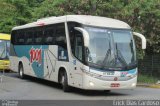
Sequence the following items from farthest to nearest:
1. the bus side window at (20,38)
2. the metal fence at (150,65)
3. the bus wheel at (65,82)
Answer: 1. the metal fence at (150,65)
2. the bus side window at (20,38)
3. the bus wheel at (65,82)

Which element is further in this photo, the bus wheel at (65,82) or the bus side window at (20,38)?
the bus side window at (20,38)

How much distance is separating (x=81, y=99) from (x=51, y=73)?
5.31 m

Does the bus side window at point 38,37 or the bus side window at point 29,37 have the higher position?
the bus side window at point 38,37

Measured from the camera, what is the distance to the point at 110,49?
18.5m

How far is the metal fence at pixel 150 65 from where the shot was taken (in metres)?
31.8

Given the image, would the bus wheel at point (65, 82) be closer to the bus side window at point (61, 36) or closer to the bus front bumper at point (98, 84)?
the bus side window at point (61, 36)

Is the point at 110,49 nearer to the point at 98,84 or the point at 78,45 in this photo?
the point at 78,45

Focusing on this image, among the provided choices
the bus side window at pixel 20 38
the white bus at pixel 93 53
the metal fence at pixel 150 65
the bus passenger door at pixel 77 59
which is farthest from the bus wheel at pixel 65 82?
the metal fence at pixel 150 65

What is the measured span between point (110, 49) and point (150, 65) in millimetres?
14302

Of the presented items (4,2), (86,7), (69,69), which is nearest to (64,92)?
(69,69)

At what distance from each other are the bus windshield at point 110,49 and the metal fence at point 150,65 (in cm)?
1296

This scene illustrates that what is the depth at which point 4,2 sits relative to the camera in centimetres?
5019

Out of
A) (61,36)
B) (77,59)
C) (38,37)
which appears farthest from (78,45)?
(38,37)

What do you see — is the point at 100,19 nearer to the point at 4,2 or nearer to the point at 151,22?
the point at 151,22
